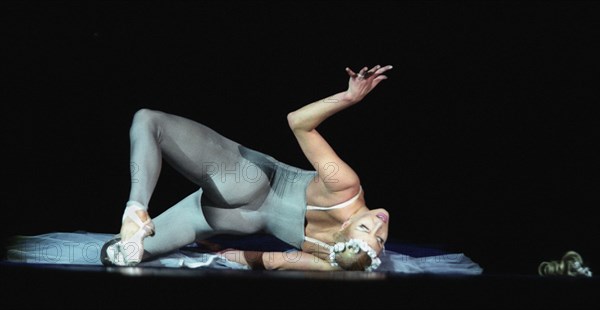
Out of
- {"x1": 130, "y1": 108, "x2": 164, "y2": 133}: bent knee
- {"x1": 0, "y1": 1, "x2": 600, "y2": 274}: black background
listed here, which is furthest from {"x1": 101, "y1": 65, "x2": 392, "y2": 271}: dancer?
{"x1": 0, "y1": 1, "x2": 600, "y2": 274}: black background

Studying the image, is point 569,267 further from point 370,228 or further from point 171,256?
point 171,256

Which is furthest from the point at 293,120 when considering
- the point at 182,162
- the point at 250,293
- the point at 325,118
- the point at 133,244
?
the point at 250,293

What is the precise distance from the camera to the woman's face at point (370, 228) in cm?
218

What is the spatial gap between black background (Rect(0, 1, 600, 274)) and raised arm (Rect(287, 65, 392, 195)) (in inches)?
→ 19.5

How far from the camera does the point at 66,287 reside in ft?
4.59

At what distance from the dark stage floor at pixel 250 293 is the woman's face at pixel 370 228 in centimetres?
66

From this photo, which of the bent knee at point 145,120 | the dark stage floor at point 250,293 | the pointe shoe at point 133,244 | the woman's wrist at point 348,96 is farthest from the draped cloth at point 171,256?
the dark stage floor at point 250,293

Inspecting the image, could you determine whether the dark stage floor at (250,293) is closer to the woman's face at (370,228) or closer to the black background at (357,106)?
the woman's face at (370,228)

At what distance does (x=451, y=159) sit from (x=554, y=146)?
405mm

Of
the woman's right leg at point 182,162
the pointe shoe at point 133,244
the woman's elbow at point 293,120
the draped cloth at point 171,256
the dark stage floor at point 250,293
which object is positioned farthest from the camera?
the draped cloth at point 171,256

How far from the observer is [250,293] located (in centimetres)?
141

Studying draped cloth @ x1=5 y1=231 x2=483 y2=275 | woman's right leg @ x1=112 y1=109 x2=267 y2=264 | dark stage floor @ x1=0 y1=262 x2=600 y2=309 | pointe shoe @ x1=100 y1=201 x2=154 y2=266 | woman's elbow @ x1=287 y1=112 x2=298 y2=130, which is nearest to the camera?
dark stage floor @ x1=0 y1=262 x2=600 y2=309

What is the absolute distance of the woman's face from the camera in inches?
85.8

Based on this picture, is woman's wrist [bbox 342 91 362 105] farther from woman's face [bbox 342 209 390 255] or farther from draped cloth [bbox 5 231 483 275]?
draped cloth [bbox 5 231 483 275]
